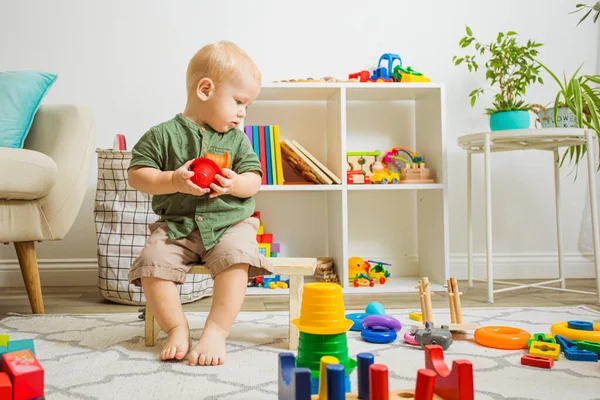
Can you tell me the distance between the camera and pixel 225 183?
44.4 inches

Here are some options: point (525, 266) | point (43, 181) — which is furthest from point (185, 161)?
point (525, 266)

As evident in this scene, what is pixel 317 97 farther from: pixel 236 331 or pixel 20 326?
pixel 20 326

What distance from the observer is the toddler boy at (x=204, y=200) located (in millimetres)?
1126

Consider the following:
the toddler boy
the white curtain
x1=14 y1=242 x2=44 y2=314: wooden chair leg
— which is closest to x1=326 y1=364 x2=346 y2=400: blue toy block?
the toddler boy

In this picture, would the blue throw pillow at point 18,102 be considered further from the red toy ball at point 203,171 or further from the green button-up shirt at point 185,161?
the red toy ball at point 203,171

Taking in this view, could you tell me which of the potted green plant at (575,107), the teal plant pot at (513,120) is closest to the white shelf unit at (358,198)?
the teal plant pot at (513,120)

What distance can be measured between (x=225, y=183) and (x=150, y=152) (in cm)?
19

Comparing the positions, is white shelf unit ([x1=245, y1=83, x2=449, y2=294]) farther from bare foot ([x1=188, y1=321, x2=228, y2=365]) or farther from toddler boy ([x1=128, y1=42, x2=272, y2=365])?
bare foot ([x1=188, y1=321, x2=228, y2=365])

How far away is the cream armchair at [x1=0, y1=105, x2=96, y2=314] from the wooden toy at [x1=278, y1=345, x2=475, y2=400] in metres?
1.01

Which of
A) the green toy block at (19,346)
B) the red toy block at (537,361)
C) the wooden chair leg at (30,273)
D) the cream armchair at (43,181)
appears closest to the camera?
the green toy block at (19,346)

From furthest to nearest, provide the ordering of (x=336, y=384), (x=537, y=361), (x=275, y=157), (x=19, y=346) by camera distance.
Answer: (x=275, y=157), (x=537, y=361), (x=19, y=346), (x=336, y=384)

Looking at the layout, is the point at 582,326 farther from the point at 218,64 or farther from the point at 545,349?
the point at 218,64

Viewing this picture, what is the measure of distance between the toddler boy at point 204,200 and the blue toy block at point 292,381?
0.38 m

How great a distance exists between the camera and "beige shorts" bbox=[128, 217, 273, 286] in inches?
44.7
